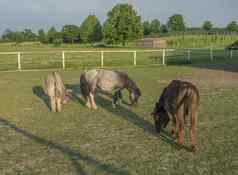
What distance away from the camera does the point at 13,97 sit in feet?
37.0

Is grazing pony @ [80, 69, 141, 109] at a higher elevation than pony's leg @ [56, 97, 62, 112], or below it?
higher

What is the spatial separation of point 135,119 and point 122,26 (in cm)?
A: 6139

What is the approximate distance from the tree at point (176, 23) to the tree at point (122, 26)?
156ft

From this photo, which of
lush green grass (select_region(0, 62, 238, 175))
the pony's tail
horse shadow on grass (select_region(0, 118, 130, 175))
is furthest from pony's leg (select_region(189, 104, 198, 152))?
the pony's tail

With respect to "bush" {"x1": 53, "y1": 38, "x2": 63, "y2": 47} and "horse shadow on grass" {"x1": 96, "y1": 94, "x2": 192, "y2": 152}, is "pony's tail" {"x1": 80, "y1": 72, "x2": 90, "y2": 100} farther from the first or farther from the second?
"bush" {"x1": 53, "y1": 38, "x2": 63, "y2": 47}

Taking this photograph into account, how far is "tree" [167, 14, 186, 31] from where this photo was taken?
381 feet

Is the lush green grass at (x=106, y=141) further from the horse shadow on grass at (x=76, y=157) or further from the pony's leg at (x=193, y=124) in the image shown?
the pony's leg at (x=193, y=124)

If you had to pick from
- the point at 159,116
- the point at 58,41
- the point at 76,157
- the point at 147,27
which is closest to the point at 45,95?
the point at 159,116

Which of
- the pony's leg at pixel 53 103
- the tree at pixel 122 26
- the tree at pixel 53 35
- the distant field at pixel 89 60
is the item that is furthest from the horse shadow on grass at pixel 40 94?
the tree at pixel 53 35

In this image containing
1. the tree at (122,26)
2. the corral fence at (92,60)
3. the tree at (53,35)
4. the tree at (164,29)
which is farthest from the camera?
Result: the tree at (164,29)

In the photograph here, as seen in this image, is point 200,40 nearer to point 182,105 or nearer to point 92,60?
point 92,60

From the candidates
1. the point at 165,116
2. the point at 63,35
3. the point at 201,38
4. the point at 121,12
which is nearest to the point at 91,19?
the point at 63,35

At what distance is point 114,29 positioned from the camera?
68000mm

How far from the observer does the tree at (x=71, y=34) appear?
9762 centimetres
